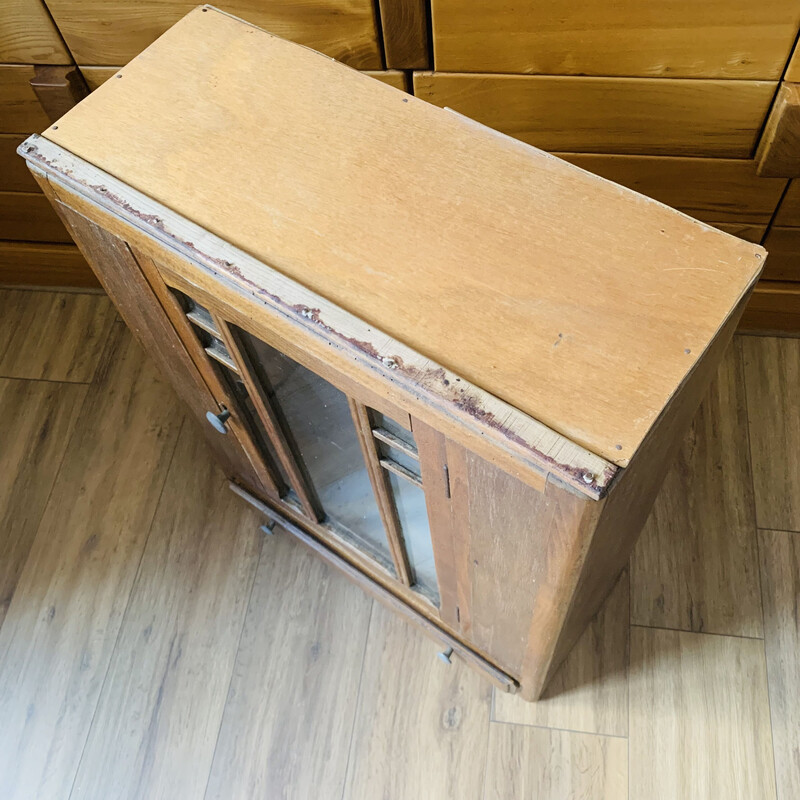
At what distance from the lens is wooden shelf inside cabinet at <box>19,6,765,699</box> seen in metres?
0.61

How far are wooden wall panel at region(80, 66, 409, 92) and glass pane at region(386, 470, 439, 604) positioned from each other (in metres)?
0.57

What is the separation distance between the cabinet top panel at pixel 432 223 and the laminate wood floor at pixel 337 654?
0.77 meters

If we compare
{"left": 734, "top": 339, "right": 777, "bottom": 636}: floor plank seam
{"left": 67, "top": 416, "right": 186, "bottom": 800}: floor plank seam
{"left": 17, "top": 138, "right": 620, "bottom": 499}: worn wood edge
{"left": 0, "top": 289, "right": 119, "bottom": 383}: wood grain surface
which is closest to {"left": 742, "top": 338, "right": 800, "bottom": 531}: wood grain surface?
{"left": 734, "top": 339, "right": 777, "bottom": 636}: floor plank seam

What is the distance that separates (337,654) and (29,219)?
1.00 metres

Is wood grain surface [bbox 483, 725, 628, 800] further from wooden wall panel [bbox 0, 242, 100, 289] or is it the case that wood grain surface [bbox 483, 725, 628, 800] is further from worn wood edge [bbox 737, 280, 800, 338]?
wooden wall panel [bbox 0, 242, 100, 289]

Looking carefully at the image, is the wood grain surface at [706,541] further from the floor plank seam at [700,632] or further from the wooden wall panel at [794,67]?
the wooden wall panel at [794,67]

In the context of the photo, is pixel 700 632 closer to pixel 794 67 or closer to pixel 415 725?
pixel 415 725

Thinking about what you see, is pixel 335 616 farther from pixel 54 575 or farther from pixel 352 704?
pixel 54 575

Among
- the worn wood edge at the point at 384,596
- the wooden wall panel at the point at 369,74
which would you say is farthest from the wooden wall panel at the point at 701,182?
the worn wood edge at the point at 384,596

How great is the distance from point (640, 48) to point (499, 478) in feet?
2.17

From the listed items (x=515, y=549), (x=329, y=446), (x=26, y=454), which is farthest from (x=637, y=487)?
(x=26, y=454)

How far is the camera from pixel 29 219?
1524 millimetres

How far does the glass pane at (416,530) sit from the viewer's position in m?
0.88

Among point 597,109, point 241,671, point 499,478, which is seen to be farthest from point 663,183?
point 241,671
